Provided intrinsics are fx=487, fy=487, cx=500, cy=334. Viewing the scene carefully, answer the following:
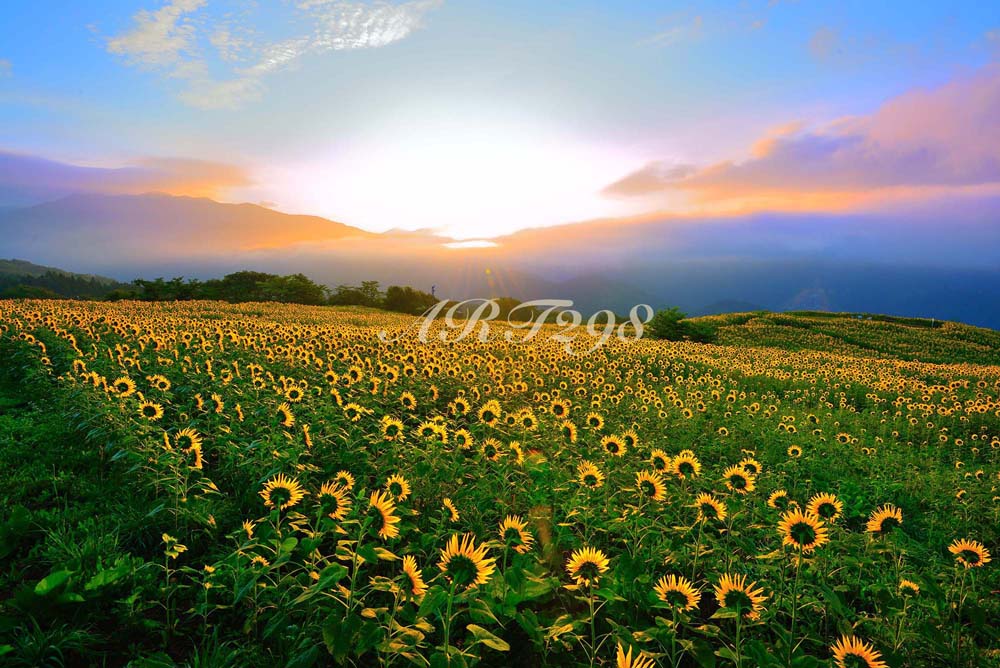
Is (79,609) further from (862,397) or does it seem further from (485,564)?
(862,397)

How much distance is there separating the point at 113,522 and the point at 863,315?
66.9 meters

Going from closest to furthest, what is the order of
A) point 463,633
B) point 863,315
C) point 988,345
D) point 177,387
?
point 463,633
point 177,387
point 988,345
point 863,315

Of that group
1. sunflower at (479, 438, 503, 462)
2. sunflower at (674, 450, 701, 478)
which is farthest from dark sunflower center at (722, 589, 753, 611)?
sunflower at (479, 438, 503, 462)


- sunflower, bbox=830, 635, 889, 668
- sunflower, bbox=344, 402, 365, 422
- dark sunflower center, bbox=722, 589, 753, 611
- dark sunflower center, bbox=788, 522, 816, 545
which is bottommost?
sunflower, bbox=830, 635, 889, 668

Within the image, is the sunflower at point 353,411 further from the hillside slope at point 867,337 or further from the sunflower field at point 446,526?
the hillside slope at point 867,337

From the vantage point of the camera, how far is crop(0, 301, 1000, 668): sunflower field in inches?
108

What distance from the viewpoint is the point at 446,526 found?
13.7ft

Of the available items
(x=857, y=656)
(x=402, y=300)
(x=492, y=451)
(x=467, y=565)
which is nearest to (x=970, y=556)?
(x=857, y=656)

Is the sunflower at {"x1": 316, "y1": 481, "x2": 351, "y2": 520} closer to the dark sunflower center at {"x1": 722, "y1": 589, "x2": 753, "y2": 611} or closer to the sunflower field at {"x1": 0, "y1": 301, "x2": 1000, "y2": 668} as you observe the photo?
the sunflower field at {"x1": 0, "y1": 301, "x2": 1000, "y2": 668}

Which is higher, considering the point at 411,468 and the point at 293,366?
the point at 293,366

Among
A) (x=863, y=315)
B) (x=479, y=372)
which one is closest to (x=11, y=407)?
(x=479, y=372)

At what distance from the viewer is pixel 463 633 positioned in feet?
10.9

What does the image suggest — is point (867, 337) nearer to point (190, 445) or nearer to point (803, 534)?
point (803, 534)

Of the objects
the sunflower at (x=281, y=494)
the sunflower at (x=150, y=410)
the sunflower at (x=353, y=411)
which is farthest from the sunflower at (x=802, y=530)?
the sunflower at (x=150, y=410)
